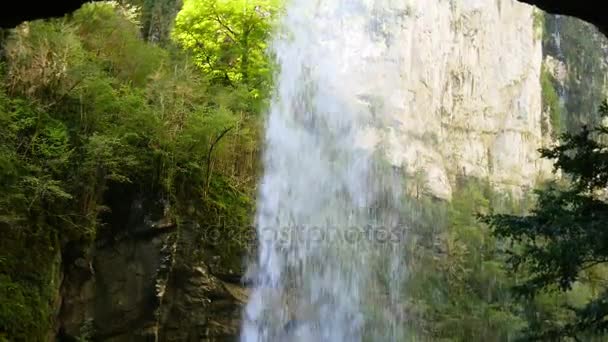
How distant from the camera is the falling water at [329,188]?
1215cm

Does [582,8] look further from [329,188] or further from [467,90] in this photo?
[467,90]

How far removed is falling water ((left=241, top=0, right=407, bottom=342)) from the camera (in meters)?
12.1

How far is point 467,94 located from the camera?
737 inches

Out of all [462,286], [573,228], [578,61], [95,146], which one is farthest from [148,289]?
[578,61]

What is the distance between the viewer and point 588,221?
5.72 m

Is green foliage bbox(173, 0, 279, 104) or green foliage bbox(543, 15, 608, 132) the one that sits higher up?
green foliage bbox(543, 15, 608, 132)

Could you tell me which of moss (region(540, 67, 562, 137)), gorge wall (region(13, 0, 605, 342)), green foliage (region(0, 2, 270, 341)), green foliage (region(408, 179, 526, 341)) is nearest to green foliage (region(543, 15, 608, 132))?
gorge wall (region(13, 0, 605, 342))

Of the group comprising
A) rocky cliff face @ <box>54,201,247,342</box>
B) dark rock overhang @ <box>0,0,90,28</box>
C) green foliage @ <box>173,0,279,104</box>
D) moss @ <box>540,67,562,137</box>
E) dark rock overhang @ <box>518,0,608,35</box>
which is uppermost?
moss @ <box>540,67,562,137</box>

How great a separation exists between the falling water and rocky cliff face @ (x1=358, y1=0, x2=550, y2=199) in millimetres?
624

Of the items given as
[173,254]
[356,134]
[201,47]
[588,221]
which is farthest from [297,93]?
[588,221]

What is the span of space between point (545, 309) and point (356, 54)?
329 inches

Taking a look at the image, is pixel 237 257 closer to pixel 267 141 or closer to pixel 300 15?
pixel 267 141

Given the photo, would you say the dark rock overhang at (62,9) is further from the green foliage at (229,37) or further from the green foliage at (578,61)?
the green foliage at (578,61)

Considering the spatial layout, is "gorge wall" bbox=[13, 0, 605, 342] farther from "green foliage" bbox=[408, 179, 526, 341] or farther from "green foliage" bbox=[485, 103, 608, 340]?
"green foliage" bbox=[485, 103, 608, 340]
